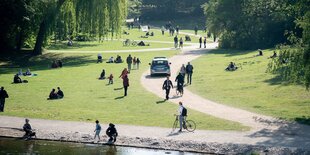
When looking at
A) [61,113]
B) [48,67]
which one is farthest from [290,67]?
[48,67]

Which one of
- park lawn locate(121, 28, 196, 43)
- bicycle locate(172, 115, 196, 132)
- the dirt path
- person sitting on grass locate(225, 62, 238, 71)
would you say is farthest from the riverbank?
park lawn locate(121, 28, 196, 43)

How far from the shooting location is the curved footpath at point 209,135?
73.4 ft

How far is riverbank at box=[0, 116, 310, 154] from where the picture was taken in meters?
22.2

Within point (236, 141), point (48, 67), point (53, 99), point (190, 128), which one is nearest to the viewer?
point (236, 141)

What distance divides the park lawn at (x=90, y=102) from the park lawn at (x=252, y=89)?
386 cm

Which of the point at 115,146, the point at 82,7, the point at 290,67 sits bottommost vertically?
the point at 115,146

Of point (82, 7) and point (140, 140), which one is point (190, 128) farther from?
point (82, 7)

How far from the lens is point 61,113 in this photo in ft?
95.5

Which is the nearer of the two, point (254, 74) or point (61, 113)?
point (61, 113)

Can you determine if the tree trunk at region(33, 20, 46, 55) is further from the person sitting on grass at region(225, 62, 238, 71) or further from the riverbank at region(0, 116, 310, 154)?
the riverbank at region(0, 116, 310, 154)

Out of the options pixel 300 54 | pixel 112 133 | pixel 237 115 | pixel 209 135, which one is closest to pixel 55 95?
pixel 112 133

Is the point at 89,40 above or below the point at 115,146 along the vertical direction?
above

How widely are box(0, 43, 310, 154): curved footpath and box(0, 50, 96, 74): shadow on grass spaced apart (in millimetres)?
23262

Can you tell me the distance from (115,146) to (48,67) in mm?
28668
